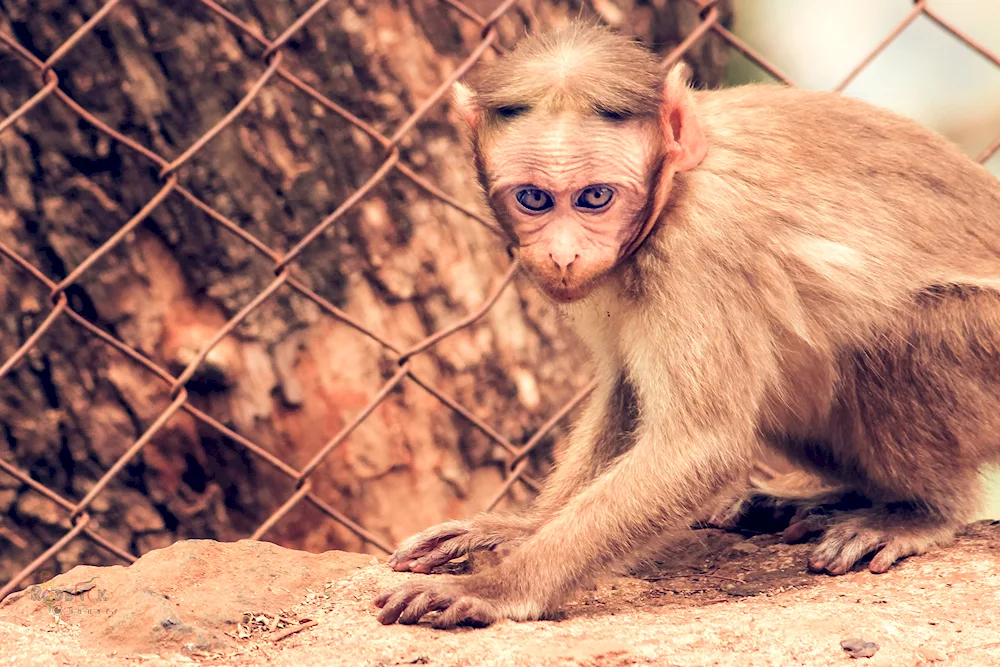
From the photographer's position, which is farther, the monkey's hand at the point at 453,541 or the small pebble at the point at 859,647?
the monkey's hand at the point at 453,541

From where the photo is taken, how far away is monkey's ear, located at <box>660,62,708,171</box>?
3240 millimetres

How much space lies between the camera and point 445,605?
2.90 m

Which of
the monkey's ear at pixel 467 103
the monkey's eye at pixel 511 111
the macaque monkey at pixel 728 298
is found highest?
the monkey's ear at pixel 467 103

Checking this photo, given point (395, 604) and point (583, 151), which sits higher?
point (583, 151)

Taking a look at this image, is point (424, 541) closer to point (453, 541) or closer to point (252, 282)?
point (453, 541)

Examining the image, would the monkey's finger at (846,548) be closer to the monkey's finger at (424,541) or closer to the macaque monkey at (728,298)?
the macaque monkey at (728,298)

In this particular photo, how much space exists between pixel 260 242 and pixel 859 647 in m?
2.16

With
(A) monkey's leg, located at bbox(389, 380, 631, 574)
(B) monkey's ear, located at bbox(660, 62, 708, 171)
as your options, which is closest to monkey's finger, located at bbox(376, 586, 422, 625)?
(A) monkey's leg, located at bbox(389, 380, 631, 574)

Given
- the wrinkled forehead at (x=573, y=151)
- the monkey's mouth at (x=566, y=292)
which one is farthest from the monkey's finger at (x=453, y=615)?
the wrinkled forehead at (x=573, y=151)

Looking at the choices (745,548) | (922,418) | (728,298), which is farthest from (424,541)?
(922,418)

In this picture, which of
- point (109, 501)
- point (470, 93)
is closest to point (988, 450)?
point (470, 93)

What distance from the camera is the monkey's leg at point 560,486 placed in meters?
3.51

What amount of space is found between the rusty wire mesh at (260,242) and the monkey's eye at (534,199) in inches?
21.2

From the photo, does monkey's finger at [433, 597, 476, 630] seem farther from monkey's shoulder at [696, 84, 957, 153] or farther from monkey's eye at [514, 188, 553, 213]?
monkey's shoulder at [696, 84, 957, 153]
